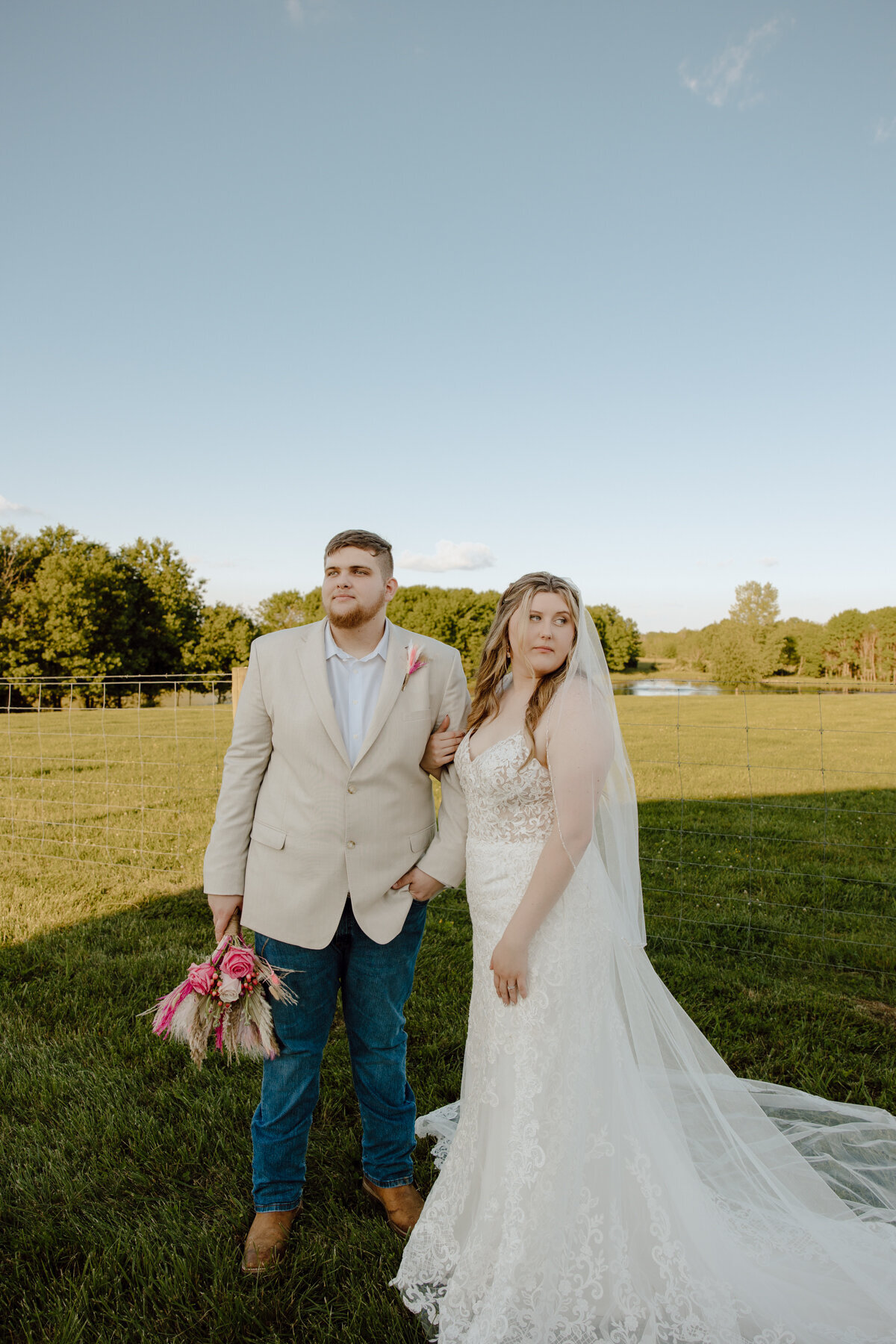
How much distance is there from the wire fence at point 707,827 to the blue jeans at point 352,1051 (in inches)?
102

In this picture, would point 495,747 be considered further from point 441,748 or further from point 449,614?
point 449,614

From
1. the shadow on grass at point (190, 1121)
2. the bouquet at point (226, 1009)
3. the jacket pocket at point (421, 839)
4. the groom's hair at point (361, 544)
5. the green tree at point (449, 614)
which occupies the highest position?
the green tree at point (449, 614)

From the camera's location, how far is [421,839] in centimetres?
279

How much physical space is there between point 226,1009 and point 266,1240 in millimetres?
855

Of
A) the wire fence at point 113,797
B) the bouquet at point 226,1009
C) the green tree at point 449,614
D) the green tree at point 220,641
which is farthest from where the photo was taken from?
the green tree at point 449,614

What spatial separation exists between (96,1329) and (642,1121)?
1.80 meters

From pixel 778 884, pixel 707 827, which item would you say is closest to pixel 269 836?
pixel 778 884

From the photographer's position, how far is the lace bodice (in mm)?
2494

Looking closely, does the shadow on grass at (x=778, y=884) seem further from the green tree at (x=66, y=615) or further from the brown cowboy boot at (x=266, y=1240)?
the green tree at (x=66, y=615)

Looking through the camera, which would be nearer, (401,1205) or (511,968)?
(511,968)

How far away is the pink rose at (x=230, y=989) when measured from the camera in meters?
2.47

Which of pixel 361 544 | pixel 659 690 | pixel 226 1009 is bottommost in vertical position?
pixel 226 1009

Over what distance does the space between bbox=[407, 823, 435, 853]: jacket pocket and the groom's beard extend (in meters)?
0.78

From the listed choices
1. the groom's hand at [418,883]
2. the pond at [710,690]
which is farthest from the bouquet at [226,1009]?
the pond at [710,690]
